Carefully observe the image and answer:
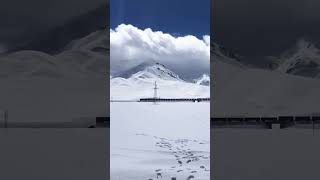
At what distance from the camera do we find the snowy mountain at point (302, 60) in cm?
409

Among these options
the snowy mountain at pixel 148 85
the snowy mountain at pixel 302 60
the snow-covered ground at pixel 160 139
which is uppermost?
the snowy mountain at pixel 302 60

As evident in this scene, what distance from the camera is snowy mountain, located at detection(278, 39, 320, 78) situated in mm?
4094

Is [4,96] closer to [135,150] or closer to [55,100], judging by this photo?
[55,100]

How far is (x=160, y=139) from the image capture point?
13.8 ft

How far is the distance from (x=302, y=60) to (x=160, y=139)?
155cm

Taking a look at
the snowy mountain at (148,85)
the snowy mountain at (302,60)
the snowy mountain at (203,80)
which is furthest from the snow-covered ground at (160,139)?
the snowy mountain at (302,60)

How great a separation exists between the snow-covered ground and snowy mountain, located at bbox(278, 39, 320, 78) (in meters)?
0.87

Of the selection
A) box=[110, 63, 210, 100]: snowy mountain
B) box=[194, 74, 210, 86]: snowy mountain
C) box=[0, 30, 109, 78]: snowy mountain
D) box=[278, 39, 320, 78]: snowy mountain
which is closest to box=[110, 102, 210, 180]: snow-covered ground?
box=[110, 63, 210, 100]: snowy mountain

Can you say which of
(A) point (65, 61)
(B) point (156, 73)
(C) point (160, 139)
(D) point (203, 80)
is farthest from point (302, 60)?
(A) point (65, 61)

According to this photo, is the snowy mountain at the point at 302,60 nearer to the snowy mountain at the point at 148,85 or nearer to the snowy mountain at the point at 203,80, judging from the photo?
the snowy mountain at the point at 203,80

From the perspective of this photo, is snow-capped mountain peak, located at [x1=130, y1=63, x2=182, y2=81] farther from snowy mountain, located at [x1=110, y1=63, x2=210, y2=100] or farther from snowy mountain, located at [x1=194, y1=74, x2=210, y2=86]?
snowy mountain, located at [x1=194, y1=74, x2=210, y2=86]

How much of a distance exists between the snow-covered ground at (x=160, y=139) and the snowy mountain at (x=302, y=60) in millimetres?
870

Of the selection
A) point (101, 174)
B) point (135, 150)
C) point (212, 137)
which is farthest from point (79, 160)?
point (212, 137)

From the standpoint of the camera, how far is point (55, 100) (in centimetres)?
417
